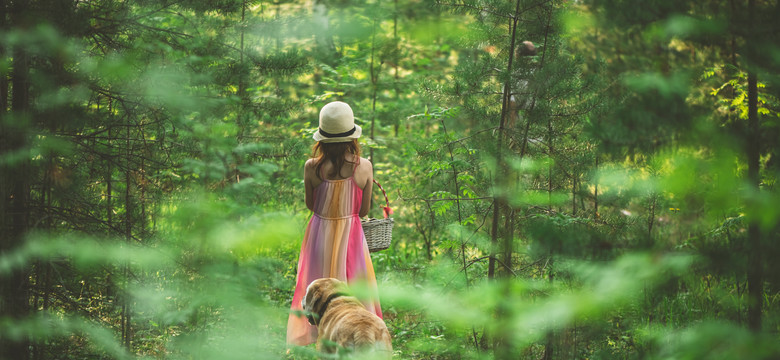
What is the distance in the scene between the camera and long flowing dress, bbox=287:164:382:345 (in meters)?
4.03

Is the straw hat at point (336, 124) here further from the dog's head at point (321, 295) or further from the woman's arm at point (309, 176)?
the dog's head at point (321, 295)

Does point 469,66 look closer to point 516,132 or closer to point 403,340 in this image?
point 516,132

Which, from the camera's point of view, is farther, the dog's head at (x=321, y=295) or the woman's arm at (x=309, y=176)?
the woman's arm at (x=309, y=176)

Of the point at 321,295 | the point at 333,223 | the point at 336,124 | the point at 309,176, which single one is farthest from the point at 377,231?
the point at 321,295

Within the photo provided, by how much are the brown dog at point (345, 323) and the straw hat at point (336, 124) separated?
1157 millimetres

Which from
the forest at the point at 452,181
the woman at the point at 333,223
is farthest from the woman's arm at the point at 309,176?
the forest at the point at 452,181

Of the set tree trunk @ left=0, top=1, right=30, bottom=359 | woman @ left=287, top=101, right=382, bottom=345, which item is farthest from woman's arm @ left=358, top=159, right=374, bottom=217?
tree trunk @ left=0, top=1, right=30, bottom=359

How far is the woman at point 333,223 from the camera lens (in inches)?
158

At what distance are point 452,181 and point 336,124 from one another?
114 cm

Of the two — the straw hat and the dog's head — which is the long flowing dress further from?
the dog's head

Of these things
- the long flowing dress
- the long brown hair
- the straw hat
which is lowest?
the long flowing dress

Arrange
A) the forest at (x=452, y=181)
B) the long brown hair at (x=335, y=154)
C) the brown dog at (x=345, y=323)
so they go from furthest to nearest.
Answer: the long brown hair at (x=335, y=154), the brown dog at (x=345, y=323), the forest at (x=452, y=181)

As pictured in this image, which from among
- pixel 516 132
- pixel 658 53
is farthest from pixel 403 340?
pixel 658 53

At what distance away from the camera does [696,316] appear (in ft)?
15.2
